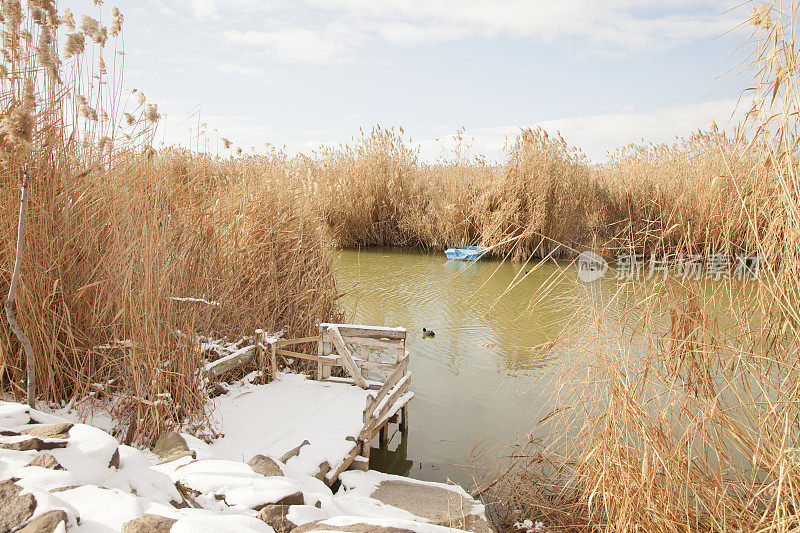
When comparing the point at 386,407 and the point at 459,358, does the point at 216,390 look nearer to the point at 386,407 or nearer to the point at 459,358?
the point at 386,407

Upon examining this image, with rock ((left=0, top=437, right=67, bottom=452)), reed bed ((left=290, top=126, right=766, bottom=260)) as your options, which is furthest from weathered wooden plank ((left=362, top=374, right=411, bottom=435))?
reed bed ((left=290, top=126, right=766, bottom=260))

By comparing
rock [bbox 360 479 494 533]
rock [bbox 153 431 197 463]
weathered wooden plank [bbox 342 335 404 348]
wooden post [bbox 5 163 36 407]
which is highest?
wooden post [bbox 5 163 36 407]

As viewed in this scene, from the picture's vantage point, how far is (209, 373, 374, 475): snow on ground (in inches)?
147

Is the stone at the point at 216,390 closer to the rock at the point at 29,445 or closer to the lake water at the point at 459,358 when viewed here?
the lake water at the point at 459,358

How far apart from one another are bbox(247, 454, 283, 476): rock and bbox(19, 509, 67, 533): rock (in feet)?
4.81

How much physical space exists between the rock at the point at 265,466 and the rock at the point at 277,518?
785 millimetres

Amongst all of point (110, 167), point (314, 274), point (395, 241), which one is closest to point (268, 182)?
point (314, 274)

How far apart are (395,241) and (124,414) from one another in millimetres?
12235

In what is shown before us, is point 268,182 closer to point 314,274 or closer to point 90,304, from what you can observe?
point 314,274

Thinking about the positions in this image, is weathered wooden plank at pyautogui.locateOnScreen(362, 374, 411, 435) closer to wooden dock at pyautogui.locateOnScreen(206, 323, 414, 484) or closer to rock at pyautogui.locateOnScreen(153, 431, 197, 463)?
wooden dock at pyautogui.locateOnScreen(206, 323, 414, 484)

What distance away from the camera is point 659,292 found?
297 cm

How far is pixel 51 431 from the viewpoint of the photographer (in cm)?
230

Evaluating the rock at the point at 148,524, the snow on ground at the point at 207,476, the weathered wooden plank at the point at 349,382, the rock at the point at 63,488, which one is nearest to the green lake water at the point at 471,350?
the weathered wooden plank at the point at 349,382

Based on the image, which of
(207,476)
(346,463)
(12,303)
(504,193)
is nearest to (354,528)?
(207,476)
